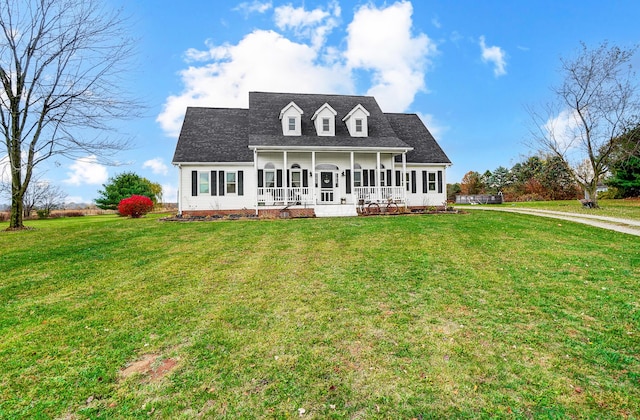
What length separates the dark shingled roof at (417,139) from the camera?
21453 millimetres

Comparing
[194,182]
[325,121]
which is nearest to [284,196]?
[194,182]

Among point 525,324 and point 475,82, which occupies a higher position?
point 475,82

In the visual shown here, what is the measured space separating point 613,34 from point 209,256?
92.4 feet

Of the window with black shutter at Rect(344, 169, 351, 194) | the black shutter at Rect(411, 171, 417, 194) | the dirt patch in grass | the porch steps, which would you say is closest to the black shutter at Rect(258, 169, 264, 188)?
the porch steps

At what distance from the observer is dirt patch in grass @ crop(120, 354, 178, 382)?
10.5 feet

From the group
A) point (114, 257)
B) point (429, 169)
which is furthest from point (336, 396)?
point (429, 169)

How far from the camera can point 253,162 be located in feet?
63.5

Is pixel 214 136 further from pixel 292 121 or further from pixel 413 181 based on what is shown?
pixel 413 181

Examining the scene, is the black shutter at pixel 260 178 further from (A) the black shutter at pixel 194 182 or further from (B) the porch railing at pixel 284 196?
(A) the black shutter at pixel 194 182

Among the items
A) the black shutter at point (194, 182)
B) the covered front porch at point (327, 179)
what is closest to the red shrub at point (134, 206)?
the black shutter at point (194, 182)

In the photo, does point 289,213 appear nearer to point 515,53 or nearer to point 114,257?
point 114,257

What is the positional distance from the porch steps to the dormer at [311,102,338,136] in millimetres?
5427

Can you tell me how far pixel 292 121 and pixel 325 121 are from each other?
2.12 metres

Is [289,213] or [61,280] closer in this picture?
[61,280]
